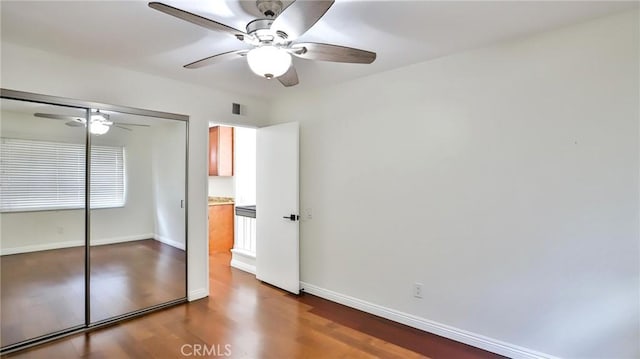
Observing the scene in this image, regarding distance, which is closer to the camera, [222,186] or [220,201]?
[220,201]

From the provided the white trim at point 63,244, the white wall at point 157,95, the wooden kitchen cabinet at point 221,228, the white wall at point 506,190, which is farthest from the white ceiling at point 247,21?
the wooden kitchen cabinet at point 221,228

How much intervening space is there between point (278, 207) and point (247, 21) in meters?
2.38

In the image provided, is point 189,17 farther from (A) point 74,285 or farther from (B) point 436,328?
(B) point 436,328

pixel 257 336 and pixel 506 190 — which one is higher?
pixel 506 190

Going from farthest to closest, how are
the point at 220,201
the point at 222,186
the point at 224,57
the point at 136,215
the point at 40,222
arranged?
the point at 222,186 < the point at 220,201 < the point at 136,215 < the point at 40,222 < the point at 224,57

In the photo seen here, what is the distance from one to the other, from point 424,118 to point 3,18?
312cm

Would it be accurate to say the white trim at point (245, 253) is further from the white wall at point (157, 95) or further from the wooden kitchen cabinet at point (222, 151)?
the wooden kitchen cabinet at point (222, 151)

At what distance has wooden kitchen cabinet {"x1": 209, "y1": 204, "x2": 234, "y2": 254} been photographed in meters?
5.56

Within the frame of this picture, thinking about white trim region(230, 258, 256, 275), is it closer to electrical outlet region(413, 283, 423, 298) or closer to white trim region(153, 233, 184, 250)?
white trim region(153, 233, 184, 250)

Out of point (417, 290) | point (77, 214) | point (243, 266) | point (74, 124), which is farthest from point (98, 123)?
point (417, 290)

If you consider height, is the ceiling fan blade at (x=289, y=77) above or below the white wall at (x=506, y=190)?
above

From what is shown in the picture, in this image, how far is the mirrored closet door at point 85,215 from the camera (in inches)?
103

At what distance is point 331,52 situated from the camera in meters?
1.95

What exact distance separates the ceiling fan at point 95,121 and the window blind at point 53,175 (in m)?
0.17
